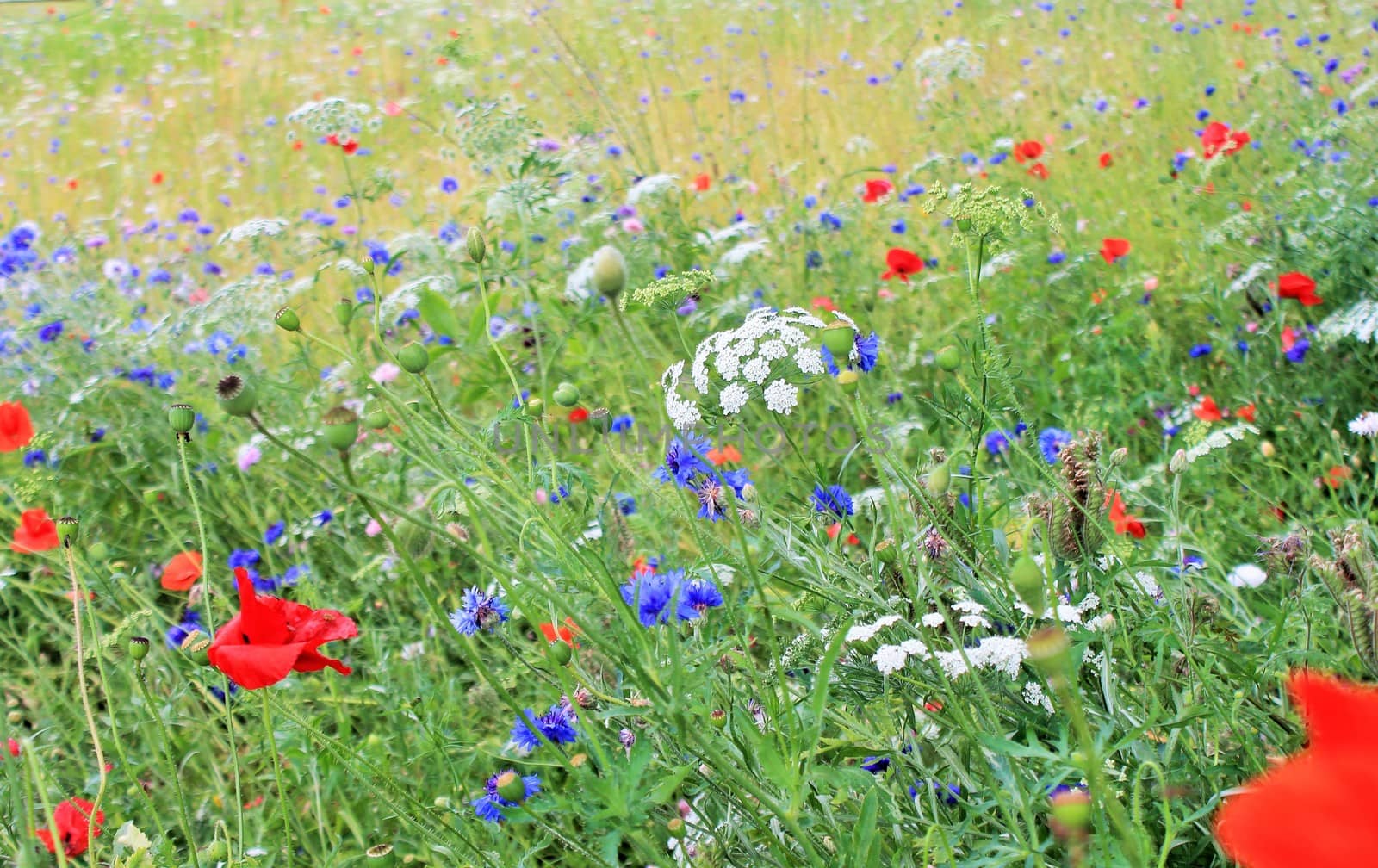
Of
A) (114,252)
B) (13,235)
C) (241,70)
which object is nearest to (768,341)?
(13,235)

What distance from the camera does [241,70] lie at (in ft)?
24.9

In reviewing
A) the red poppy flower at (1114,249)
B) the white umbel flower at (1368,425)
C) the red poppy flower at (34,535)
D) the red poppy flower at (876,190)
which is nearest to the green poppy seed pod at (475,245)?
the red poppy flower at (34,535)

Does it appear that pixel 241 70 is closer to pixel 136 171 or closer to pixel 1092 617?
pixel 136 171

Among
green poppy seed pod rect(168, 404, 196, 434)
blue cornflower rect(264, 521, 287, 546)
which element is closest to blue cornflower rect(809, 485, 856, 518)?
green poppy seed pod rect(168, 404, 196, 434)

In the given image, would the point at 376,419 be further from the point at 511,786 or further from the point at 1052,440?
the point at 1052,440

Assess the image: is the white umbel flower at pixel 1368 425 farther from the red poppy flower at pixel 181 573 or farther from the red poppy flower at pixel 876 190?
the red poppy flower at pixel 181 573

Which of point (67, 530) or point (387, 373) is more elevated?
point (67, 530)

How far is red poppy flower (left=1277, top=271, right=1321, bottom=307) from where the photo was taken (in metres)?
2.22

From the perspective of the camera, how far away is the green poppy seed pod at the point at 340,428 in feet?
2.92

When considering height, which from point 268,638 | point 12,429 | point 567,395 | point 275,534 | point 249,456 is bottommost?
point 275,534

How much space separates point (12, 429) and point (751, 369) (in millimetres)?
1478

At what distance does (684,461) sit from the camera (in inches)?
51.0

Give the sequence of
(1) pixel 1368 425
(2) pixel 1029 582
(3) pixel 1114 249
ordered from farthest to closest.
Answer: (3) pixel 1114 249, (1) pixel 1368 425, (2) pixel 1029 582

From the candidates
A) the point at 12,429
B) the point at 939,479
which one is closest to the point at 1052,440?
the point at 939,479
